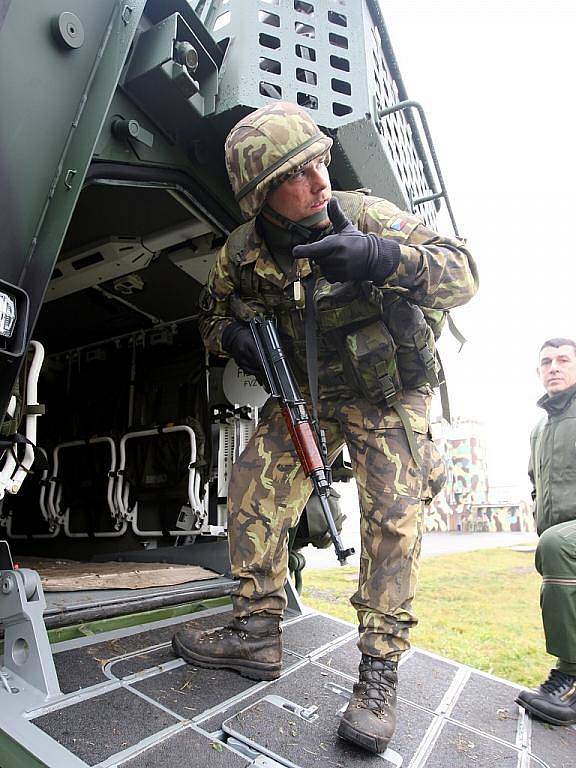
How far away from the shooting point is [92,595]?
227 centimetres

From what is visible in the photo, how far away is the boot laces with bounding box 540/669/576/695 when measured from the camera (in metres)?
1.97

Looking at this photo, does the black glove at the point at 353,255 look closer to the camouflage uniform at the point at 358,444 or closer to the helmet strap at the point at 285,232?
the camouflage uniform at the point at 358,444

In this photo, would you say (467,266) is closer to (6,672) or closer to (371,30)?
(371,30)

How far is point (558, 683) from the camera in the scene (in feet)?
6.50

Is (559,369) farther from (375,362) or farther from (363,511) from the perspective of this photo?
(363,511)

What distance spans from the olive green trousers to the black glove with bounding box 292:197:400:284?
128 cm

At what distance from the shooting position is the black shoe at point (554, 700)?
1.86 m

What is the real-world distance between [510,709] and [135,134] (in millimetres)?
2262

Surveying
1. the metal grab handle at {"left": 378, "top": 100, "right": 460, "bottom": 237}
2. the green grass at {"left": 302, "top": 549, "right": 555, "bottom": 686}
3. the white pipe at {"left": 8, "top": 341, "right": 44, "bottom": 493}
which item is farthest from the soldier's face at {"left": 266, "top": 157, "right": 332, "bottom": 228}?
the green grass at {"left": 302, "top": 549, "right": 555, "bottom": 686}

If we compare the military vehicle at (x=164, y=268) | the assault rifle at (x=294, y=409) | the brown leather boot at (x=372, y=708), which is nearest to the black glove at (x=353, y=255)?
the assault rifle at (x=294, y=409)

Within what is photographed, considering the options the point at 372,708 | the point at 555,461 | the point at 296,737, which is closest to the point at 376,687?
the point at 372,708

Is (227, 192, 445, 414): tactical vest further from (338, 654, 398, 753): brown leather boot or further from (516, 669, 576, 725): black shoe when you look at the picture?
(516, 669, 576, 725): black shoe

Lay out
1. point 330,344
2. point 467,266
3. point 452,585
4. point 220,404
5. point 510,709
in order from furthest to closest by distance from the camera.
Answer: point 452,585
point 220,404
point 330,344
point 510,709
point 467,266

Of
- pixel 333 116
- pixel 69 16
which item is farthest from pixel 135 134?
pixel 333 116
